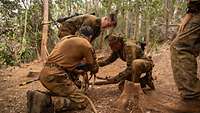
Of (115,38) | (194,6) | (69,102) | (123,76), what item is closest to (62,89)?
(69,102)

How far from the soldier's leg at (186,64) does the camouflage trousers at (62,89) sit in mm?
1782

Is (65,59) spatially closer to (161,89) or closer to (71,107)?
(71,107)

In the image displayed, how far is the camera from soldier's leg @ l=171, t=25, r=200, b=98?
3.97 metres

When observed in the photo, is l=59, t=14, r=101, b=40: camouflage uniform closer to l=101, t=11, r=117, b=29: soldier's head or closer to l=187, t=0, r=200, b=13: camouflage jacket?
l=101, t=11, r=117, b=29: soldier's head

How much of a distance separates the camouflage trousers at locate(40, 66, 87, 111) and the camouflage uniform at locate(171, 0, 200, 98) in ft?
5.86

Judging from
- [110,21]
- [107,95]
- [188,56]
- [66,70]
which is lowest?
[107,95]

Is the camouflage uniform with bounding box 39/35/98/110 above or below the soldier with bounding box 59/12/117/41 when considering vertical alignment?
below

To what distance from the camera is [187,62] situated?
13.3 feet

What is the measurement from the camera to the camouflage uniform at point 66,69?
17.2 ft

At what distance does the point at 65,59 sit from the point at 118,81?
116 centimetres

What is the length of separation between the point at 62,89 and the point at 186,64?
6.73 ft

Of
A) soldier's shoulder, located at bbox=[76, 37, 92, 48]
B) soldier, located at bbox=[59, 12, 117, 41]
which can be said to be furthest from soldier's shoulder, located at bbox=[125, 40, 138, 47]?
soldier's shoulder, located at bbox=[76, 37, 92, 48]

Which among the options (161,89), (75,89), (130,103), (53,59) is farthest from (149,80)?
(53,59)

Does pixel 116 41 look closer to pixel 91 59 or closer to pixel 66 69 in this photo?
pixel 91 59
